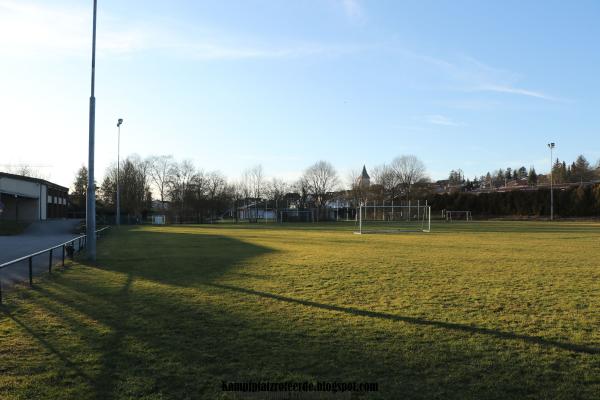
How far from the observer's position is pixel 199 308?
8.40 meters

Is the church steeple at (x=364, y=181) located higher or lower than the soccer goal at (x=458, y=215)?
higher

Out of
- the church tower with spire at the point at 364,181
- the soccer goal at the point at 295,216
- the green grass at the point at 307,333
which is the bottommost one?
the green grass at the point at 307,333

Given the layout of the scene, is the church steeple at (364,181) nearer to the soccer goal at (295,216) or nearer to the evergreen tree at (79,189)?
the soccer goal at (295,216)

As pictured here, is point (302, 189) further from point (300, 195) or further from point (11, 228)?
point (11, 228)

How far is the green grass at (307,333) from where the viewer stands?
479 centimetres

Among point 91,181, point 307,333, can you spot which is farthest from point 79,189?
point 307,333

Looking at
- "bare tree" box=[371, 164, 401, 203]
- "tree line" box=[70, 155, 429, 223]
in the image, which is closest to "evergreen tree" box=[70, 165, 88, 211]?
"tree line" box=[70, 155, 429, 223]

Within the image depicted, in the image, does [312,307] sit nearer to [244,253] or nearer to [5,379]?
[5,379]

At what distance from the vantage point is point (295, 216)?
3049 inches

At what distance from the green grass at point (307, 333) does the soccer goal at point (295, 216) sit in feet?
202

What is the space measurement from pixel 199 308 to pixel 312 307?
1.95 m

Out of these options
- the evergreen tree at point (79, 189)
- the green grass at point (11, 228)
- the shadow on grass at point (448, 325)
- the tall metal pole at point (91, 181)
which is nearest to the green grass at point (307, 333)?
the shadow on grass at point (448, 325)

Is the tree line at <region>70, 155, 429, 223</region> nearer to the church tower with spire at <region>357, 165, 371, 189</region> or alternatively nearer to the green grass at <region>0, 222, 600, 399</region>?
the church tower with spire at <region>357, 165, 371, 189</region>

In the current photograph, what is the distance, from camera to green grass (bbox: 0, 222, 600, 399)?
4.79 m
